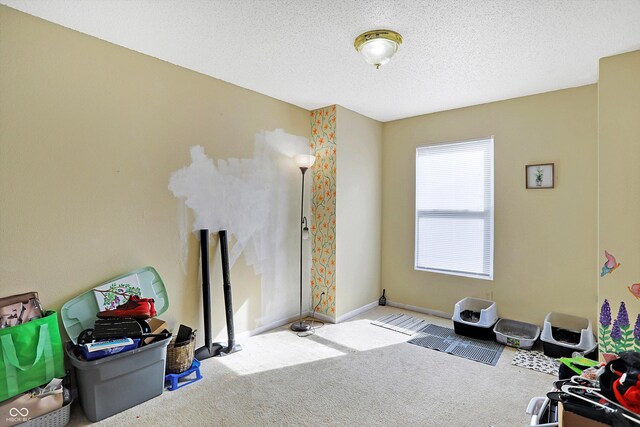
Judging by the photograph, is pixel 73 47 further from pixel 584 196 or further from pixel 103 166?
pixel 584 196

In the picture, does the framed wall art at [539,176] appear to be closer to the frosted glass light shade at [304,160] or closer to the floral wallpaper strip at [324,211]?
the floral wallpaper strip at [324,211]

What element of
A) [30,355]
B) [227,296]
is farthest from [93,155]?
[227,296]

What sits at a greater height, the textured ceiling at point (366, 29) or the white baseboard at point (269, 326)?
the textured ceiling at point (366, 29)

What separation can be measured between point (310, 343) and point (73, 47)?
3.06 meters

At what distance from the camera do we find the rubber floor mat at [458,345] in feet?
9.94

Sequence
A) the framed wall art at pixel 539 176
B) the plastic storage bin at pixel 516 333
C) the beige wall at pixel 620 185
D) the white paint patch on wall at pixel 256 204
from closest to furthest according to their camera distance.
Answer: the beige wall at pixel 620 185 < the white paint patch on wall at pixel 256 204 < the plastic storage bin at pixel 516 333 < the framed wall art at pixel 539 176

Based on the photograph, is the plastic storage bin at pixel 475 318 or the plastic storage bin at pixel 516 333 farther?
the plastic storage bin at pixel 475 318

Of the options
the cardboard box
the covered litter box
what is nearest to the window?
the cardboard box

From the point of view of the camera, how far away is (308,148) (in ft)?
13.4

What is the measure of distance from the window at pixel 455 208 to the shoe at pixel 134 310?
3137 mm

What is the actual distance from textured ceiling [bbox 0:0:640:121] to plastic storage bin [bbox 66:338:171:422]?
7.02 feet

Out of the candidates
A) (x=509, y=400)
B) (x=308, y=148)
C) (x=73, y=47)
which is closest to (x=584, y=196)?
(x=509, y=400)

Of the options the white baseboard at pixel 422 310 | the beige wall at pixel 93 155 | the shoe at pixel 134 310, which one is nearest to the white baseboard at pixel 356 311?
the white baseboard at pixel 422 310

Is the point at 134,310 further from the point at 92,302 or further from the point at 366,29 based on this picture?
the point at 366,29
